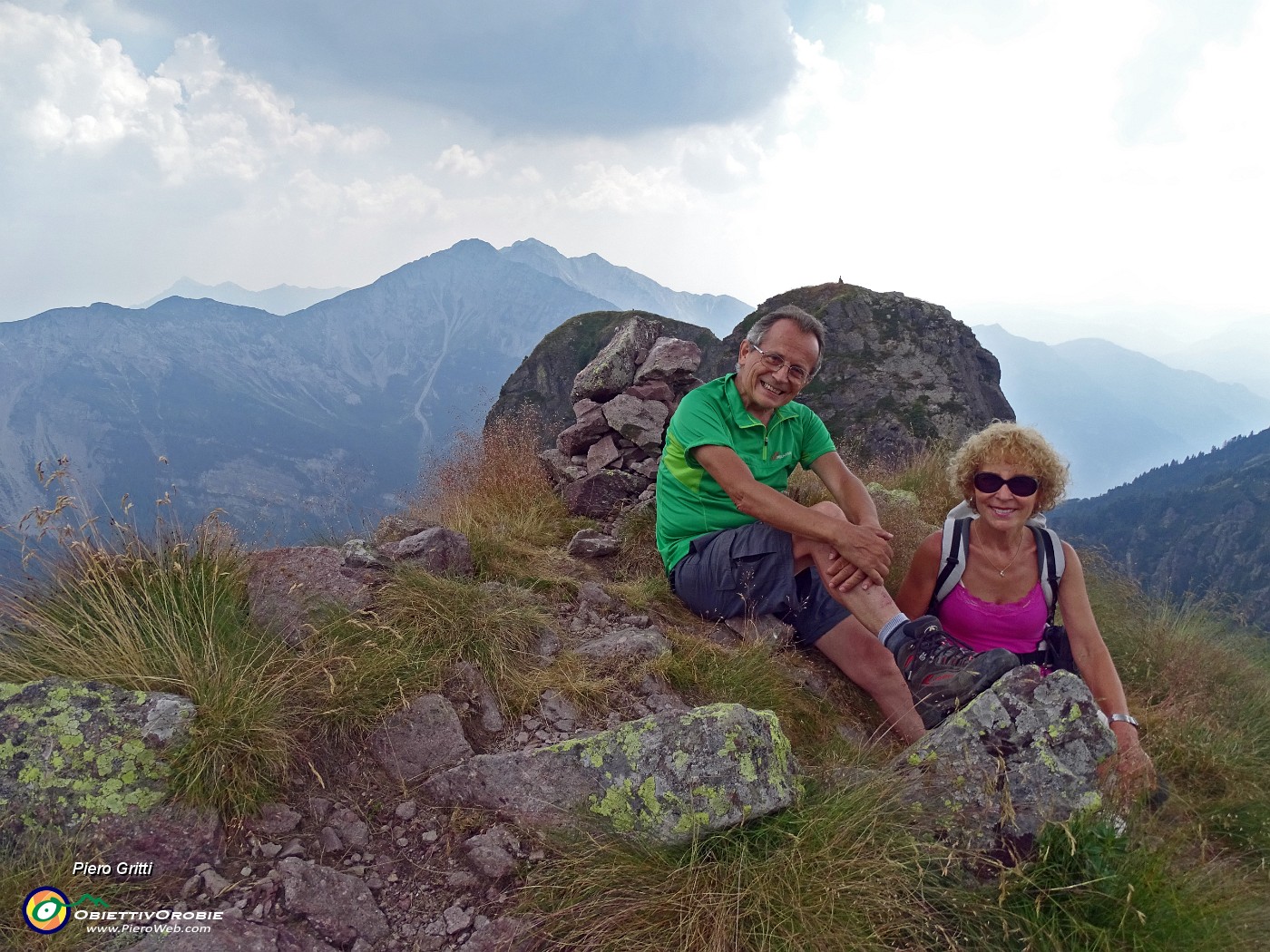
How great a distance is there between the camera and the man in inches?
136

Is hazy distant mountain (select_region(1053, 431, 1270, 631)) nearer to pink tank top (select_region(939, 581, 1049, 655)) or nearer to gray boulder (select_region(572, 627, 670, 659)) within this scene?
pink tank top (select_region(939, 581, 1049, 655))

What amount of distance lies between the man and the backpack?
1.50 feet

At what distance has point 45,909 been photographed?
1941 millimetres

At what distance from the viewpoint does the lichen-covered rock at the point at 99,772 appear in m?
2.25

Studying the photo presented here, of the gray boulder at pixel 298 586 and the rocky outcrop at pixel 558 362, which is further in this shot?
the rocky outcrop at pixel 558 362

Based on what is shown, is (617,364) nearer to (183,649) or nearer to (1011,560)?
(1011,560)

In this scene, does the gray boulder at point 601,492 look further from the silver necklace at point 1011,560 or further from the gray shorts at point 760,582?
the silver necklace at point 1011,560

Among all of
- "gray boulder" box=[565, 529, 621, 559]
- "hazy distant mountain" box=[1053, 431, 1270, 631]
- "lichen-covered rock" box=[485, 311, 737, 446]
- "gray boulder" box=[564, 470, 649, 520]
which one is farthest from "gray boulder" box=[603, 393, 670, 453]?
"lichen-covered rock" box=[485, 311, 737, 446]

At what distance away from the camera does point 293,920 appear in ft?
7.07

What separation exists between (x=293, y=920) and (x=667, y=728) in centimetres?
146

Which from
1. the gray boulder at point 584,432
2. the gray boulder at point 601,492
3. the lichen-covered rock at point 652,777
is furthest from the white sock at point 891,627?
the gray boulder at point 584,432

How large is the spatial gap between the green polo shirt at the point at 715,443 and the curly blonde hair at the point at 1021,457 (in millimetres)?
1073

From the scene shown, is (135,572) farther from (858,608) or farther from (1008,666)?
(1008,666)

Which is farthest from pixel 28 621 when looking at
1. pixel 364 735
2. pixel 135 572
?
pixel 364 735
